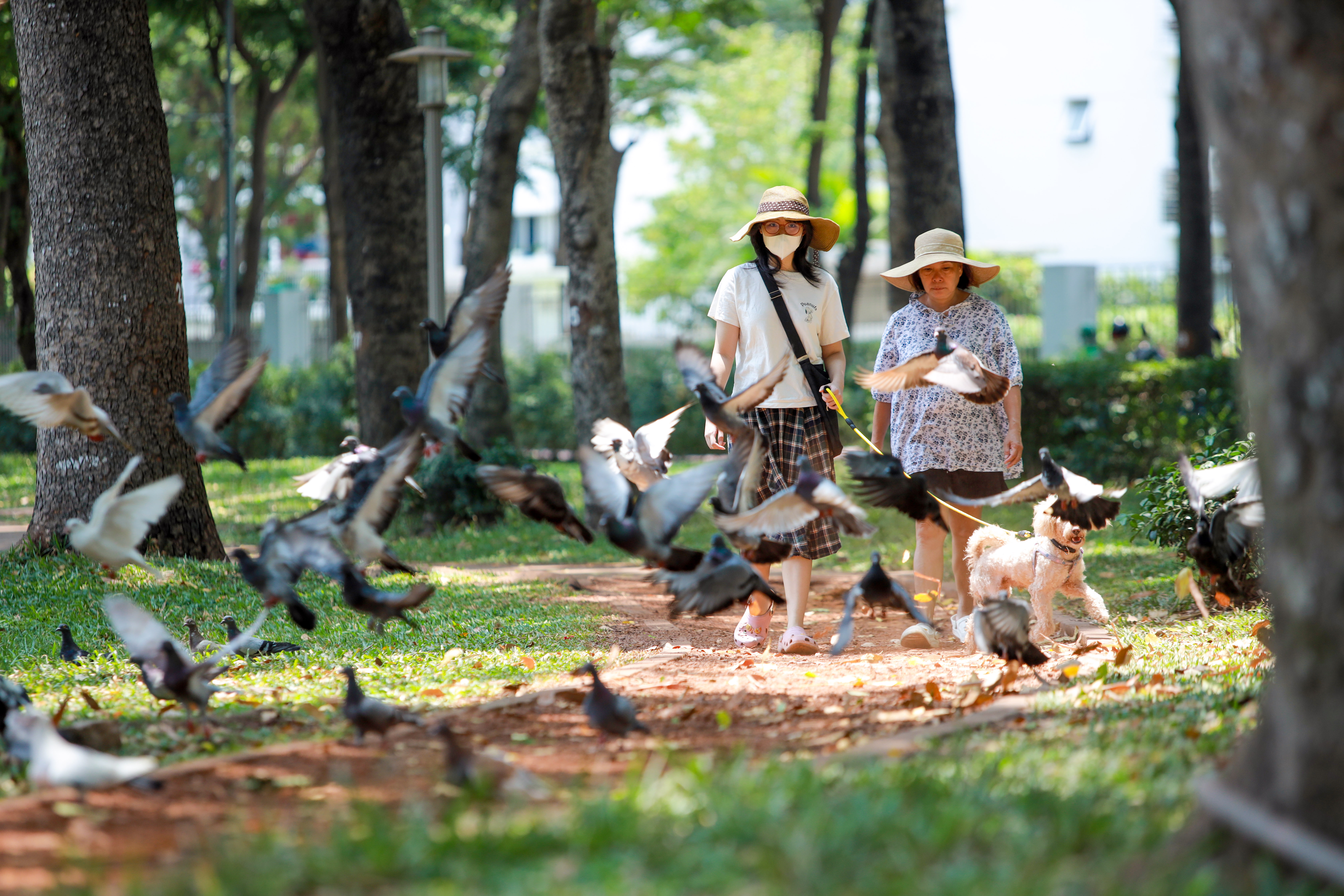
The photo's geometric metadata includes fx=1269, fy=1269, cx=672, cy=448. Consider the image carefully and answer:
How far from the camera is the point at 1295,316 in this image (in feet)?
8.39

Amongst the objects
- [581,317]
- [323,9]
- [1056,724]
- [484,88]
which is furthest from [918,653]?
[484,88]

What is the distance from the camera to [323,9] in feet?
35.4

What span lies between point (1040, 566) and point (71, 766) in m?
3.72

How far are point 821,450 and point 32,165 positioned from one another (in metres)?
5.02

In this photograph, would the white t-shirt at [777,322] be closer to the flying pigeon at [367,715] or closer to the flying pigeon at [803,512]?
the flying pigeon at [803,512]

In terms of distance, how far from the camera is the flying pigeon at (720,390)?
488cm

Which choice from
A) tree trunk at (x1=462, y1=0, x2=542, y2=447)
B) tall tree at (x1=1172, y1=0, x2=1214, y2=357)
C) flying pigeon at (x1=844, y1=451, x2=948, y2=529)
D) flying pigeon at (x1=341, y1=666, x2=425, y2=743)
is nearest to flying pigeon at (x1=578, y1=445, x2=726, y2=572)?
flying pigeon at (x1=844, y1=451, x2=948, y2=529)

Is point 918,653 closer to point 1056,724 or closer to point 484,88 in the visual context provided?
point 1056,724

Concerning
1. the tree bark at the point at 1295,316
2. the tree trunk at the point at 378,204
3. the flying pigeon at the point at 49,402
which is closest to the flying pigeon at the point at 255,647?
the flying pigeon at the point at 49,402

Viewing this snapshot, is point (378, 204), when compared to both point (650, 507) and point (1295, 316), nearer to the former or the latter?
point (650, 507)

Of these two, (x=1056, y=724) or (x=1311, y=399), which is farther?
(x=1056, y=724)

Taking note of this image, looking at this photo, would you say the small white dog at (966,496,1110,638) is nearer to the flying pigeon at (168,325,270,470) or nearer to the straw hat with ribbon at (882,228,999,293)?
the straw hat with ribbon at (882,228,999,293)

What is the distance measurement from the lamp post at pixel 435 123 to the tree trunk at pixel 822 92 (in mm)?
9467

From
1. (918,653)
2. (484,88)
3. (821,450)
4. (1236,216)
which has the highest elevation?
(484,88)
